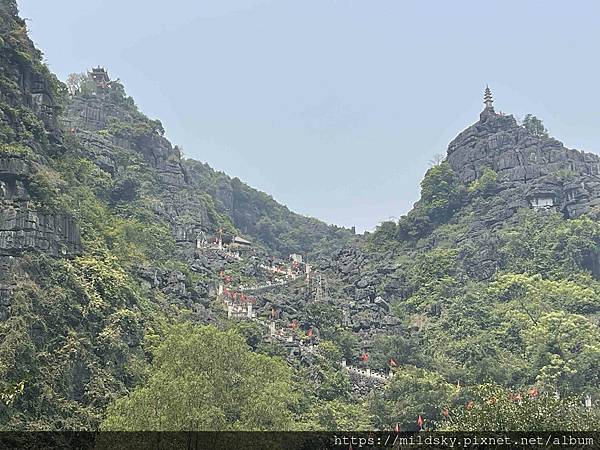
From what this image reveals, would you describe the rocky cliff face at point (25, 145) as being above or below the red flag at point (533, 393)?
above

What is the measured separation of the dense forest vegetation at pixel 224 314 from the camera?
18.8m

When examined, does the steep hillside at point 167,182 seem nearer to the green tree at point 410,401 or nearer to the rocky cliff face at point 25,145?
the rocky cliff face at point 25,145

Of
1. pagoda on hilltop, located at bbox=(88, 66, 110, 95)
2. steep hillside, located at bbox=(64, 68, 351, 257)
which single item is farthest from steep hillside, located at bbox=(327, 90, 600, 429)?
pagoda on hilltop, located at bbox=(88, 66, 110, 95)

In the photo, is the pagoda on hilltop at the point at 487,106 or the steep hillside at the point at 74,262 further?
the pagoda on hilltop at the point at 487,106

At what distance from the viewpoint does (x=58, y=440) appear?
60.3ft

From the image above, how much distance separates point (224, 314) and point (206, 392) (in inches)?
605

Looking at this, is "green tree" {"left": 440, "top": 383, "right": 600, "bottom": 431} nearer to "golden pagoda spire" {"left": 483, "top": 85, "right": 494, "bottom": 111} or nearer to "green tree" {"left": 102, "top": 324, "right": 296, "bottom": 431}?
"green tree" {"left": 102, "top": 324, "right": 296, "bottom": 431}

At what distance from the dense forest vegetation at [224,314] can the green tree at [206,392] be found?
52 mm

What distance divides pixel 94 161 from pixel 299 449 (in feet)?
101

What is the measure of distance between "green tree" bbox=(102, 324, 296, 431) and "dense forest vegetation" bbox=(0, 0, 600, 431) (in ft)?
0.17

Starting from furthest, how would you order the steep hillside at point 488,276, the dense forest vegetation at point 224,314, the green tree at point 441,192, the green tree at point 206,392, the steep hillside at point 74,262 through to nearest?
1. the green tree at point 441,192
2. the steep hillside at point 488,276
3. the steep hillside at point 74,262
4. the dense forest vegetation at point 224,314
5. the green tree at point 206,392

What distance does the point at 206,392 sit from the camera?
17.1 meters

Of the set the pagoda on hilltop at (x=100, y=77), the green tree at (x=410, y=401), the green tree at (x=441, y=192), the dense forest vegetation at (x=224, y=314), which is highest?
the pagoda on hilltop at (x=100, y=77)

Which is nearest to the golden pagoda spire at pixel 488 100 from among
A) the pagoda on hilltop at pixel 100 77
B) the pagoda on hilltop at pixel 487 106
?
the pagoda on hilltop at pixel 487 106
